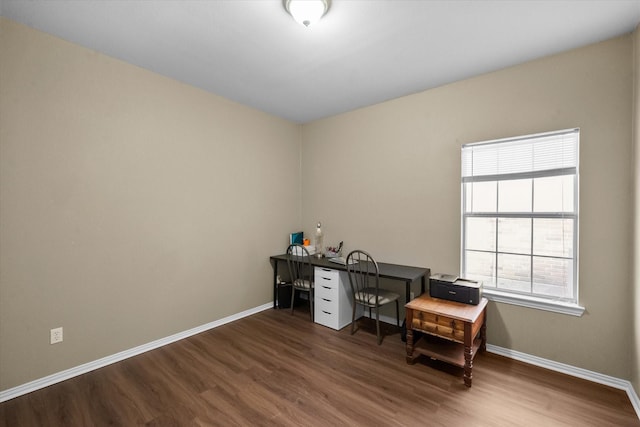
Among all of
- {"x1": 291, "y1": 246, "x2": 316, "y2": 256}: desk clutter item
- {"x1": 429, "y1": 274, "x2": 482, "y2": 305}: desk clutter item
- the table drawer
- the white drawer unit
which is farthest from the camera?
{"x1": 291, "y1": 246, "x2": 316, "y2": 256}: desk clutter item

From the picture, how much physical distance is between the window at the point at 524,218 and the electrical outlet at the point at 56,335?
145 inches

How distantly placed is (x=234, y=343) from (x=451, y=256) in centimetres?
245

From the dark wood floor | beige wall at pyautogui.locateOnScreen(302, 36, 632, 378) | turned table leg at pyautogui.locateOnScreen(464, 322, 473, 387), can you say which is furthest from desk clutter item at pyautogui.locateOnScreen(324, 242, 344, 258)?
turned table leg at pyautogui.locateOnScreen(464, 322, 473, 387)

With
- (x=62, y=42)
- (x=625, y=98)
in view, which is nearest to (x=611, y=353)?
(x=625, y=98)

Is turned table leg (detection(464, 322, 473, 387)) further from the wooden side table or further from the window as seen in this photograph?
the window

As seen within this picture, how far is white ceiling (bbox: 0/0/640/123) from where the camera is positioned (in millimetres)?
1886

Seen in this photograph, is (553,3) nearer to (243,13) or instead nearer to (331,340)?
(243,13)

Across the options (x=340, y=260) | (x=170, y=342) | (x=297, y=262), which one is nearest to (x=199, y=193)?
(x=297, y=262)

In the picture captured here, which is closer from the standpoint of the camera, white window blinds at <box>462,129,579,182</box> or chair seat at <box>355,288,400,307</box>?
white window blinds at <box>462,129,579,182</box>

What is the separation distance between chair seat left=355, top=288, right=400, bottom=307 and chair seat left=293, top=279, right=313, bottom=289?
25.6 inches

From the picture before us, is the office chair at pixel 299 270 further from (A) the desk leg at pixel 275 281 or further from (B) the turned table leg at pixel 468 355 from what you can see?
(B) the turned table leg at pixel 468 355

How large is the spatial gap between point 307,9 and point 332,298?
276cm

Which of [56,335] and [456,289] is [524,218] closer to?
[456,289]

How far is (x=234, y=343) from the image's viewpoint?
9.61ft
